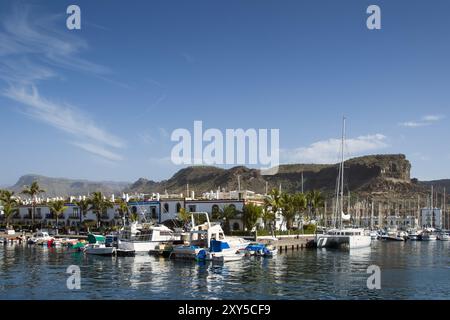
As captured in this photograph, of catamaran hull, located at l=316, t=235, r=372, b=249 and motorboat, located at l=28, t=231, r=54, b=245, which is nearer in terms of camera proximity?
catamaran hull, located at l=316, t=235, r=372, b=249

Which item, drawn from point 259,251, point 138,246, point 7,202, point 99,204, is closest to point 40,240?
point 99,204

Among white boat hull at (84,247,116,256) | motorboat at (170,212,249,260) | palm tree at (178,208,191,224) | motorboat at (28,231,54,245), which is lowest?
motorboat at (28,231,54,245)

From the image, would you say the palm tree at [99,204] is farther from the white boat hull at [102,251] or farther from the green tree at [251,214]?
the white boat hull at [102,251]

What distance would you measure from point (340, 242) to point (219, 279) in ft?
168

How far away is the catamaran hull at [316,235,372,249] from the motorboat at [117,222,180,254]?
29325 mm

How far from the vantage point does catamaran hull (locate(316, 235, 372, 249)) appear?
9281 centimetres

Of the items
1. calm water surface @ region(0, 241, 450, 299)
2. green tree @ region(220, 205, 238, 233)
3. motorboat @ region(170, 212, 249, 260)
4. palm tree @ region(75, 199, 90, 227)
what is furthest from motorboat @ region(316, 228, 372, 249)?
palm tree @ region(75, 199, 90, 227)

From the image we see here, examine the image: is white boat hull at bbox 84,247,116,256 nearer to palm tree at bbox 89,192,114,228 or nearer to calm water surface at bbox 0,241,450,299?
calm water surface at bbox 0,241,450,299

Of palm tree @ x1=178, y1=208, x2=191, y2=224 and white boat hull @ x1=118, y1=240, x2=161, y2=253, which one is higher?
palm tree @ x1=178, y1=208, x2=191, y2=224

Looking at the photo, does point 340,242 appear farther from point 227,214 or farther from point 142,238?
point 142,238

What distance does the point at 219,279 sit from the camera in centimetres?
4766

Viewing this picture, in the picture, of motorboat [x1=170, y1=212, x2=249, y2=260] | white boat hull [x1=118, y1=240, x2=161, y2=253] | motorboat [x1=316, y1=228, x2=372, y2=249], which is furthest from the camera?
motorboat [x1=316, y1=228, x2=372, y2=249]

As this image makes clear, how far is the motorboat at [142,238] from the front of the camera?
7476cm

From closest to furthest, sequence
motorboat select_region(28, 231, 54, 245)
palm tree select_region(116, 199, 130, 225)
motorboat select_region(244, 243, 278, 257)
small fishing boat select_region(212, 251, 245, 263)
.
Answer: small fishing boat select_region(212, 251, 245, 263) < motorboat select_region(244, 243, 278, 257) < motorboat select_region(28, 231, 54, 245) < palm tree select_region(116, 199, 130, 225)
